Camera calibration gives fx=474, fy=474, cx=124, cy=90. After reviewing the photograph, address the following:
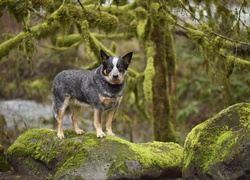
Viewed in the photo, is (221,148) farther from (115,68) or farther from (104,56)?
(104,56)

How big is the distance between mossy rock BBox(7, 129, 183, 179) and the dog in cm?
26

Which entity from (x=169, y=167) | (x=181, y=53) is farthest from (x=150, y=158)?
(x=181, y=53)

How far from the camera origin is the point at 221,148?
6.49 m

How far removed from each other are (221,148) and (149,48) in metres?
5.25

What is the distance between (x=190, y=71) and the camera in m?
20.9

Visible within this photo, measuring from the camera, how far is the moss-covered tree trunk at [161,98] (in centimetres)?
1179

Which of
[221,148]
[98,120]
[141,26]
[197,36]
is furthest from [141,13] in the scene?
[221,148]

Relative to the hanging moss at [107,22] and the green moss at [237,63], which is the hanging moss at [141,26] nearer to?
the hanging moss at [107,22]

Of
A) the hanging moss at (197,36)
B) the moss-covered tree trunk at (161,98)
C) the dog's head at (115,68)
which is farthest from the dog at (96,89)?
the moss-covered tree trunk at (161,98)

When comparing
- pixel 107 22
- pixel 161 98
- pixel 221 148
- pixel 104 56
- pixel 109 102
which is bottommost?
pixel 161 98

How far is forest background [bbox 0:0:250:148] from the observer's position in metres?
8.96

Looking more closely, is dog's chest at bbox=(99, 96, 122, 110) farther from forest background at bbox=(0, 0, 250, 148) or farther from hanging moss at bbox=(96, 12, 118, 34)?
hanging moss at bbox=(96, 12, 118, 34)

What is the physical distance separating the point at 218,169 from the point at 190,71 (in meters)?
14.8

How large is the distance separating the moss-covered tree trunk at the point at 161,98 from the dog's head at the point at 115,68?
460 cm
